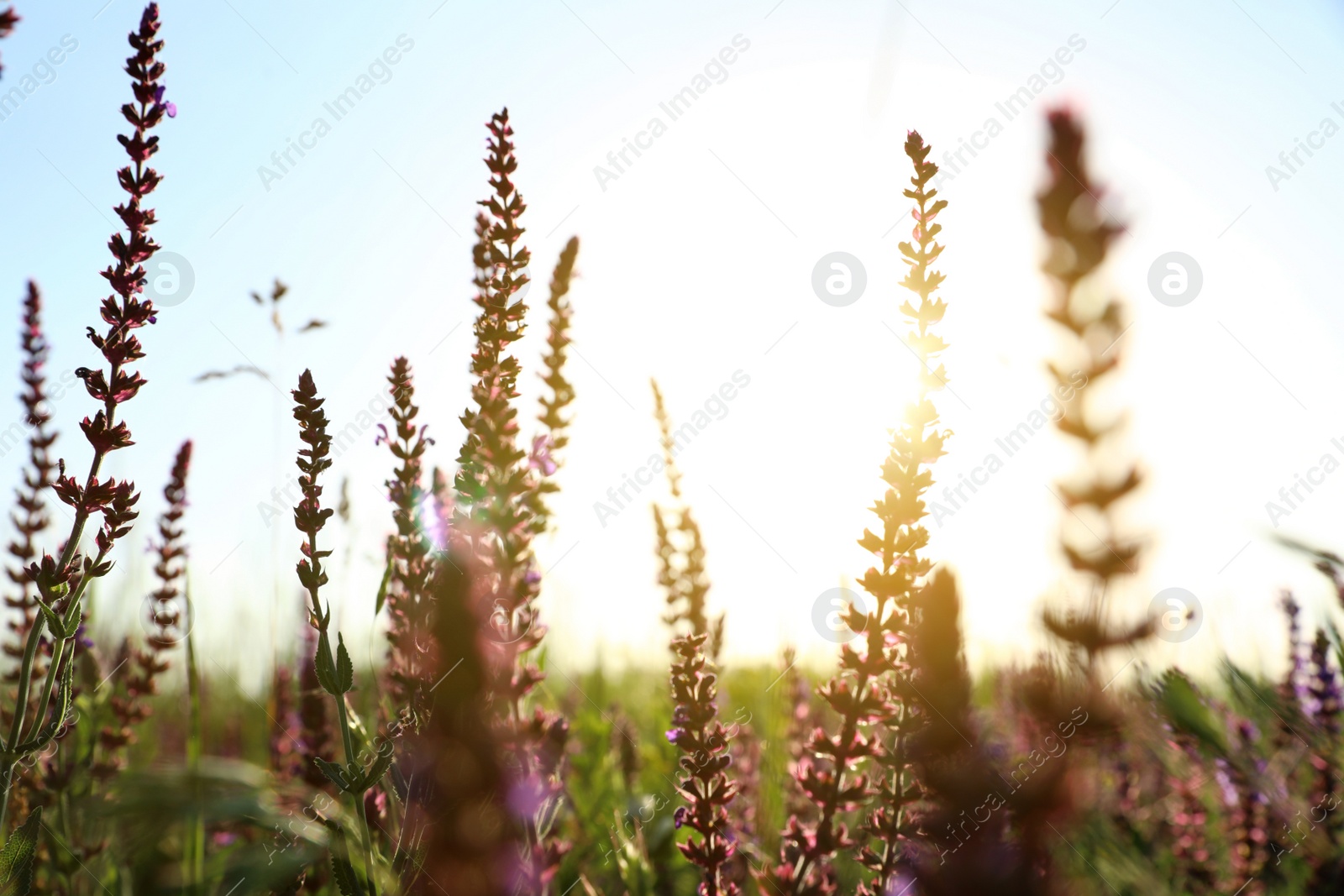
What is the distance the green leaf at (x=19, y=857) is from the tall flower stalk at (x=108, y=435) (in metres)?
0.07

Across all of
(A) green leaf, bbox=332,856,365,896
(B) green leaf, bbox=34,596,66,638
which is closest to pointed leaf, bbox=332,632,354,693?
(A) green leaf, bbox=332,856,365,896

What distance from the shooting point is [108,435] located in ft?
6.70

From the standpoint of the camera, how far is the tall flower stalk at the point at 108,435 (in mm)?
1924

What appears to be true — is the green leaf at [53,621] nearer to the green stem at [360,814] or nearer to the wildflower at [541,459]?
the green stem at [360,814]

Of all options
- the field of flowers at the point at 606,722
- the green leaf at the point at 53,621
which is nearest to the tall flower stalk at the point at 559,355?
the field of flowers at the point at 606,722

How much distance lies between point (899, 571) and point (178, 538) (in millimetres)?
3058

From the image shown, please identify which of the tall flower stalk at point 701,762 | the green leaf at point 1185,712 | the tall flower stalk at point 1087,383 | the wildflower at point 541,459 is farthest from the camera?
the wildflower at point 541,459

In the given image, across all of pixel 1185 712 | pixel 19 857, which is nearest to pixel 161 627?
pixel 19 857

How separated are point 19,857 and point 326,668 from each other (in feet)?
3.08

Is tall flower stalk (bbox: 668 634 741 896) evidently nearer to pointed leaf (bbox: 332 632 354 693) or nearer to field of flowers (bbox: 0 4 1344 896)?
field of flowers (bbox: 0 4 1344 896)

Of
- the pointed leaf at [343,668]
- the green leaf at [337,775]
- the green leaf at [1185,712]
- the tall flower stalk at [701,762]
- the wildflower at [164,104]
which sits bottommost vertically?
the green leaf at [1185,712]

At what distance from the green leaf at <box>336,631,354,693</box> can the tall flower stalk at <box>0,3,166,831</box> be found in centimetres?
65

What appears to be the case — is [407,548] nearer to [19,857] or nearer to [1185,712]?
[19,857]

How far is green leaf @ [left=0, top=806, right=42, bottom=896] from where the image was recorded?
1845mm
